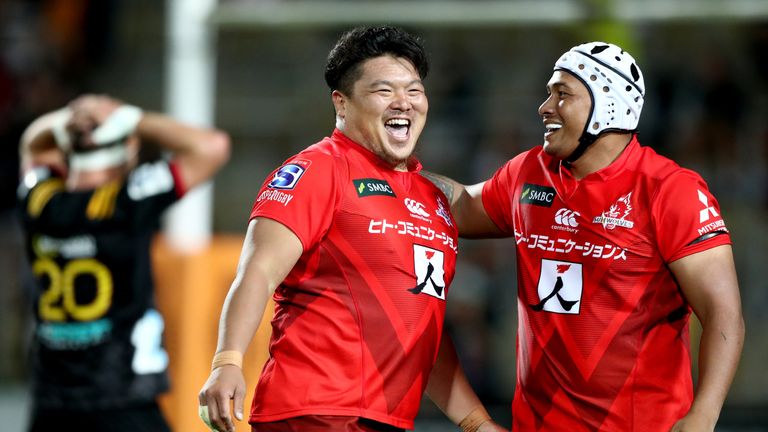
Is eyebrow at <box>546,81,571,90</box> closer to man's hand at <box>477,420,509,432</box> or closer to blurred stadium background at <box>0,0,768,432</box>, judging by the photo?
man's hand at <box>477,420,509,432</box>

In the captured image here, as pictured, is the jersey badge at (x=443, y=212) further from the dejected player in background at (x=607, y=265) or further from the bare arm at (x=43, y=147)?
the bare arm at (x=43, y=147)

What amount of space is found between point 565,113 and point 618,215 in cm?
47

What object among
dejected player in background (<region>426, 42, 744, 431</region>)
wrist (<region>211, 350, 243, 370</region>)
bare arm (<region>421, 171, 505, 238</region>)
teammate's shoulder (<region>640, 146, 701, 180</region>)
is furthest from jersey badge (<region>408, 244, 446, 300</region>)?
teammate's shoulder (<region>640, 146, 701, 180</region>)

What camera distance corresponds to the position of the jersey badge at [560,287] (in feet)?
16.0

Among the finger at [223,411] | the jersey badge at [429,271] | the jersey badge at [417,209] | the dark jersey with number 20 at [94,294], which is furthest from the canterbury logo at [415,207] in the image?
the dark jersey with number 20 at [94,294]

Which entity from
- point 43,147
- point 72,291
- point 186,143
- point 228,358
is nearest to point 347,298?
point 228,358

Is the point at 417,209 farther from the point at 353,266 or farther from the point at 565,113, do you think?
the point at 565,113

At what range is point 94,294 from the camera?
6.21 meters

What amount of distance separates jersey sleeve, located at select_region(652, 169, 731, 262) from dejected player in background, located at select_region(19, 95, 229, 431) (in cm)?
274

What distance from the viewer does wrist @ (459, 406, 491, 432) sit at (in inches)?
201

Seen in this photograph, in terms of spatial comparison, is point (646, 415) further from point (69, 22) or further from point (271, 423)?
point (69, 22)

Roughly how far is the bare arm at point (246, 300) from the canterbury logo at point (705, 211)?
60.9 inches

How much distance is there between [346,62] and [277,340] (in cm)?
113

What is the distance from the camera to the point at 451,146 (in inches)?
465
